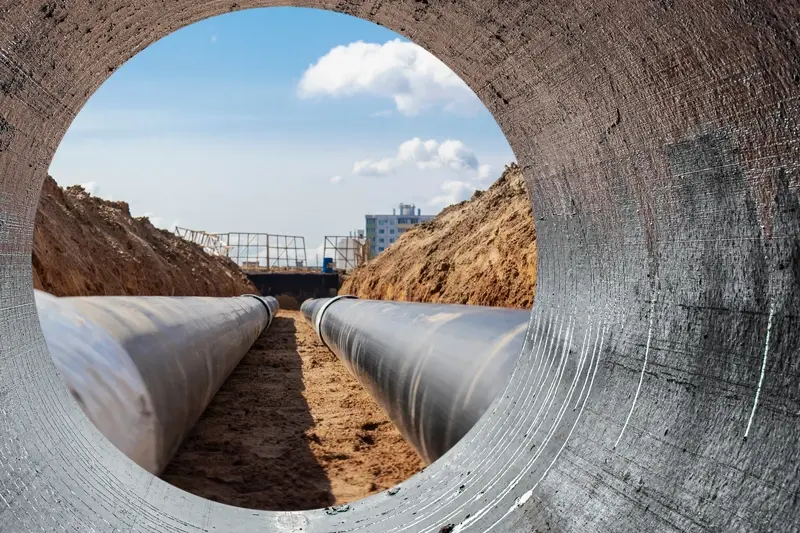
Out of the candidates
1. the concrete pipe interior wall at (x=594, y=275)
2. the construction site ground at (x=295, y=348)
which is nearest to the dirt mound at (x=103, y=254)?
the construction site ground at (x=295, y=348)

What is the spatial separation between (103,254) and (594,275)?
13721 millimetres

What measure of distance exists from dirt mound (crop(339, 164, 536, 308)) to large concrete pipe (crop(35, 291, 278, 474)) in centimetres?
310

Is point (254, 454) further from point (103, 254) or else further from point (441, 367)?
point (103, 254)

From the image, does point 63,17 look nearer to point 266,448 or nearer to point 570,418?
point 570,418

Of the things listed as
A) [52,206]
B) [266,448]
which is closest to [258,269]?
[52,206]

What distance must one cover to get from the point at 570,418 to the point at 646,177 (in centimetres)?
69

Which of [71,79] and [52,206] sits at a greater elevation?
[52,206]

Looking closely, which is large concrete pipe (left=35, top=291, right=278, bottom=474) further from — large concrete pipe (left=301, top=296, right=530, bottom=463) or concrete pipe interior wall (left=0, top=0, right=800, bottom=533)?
large concrete pipe (left=301, top=296, right=530, bottom=463)

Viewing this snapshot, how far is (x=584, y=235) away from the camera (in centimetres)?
198

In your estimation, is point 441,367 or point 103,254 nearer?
point 441,367

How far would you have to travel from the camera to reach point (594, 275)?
6.27 ft

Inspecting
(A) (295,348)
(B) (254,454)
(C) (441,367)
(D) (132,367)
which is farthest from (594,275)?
(A) (295,348)

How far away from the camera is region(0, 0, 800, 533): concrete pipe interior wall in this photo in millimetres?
1195

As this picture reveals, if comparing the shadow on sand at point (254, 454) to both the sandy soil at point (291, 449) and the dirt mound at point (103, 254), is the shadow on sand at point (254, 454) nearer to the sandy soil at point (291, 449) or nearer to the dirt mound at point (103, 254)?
the sandy soil at point (291, 449)
